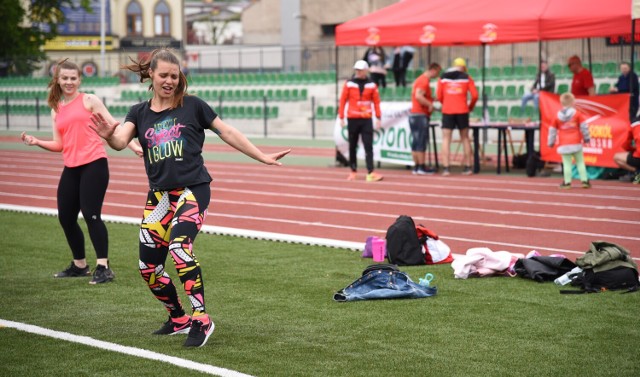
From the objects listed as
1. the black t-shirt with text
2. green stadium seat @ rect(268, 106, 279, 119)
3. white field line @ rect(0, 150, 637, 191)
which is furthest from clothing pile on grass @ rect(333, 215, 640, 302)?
green stadium seat @ rect(268, 106, 279, 119)

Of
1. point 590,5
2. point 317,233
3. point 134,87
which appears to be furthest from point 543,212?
point 134,87

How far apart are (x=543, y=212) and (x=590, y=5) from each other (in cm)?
Result: 553

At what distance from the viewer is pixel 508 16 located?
1883cm

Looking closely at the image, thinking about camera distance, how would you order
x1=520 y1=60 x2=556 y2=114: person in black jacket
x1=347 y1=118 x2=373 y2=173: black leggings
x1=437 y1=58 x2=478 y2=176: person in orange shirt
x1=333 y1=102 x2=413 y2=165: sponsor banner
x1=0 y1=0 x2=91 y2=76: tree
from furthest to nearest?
x1=0 y1=0 x2=91 y2=76: tree, x1=520 y1=60 x2=556 y2=114: person in black jacket, x1=333 y1=102 x2=413 y2=165: sponsor banner, x1=437 y1=58 x2=478 y2=176: person in orange shirt, x1=347 y1=118 x2=373 y2=173: black leggings

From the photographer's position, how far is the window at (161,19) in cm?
7031

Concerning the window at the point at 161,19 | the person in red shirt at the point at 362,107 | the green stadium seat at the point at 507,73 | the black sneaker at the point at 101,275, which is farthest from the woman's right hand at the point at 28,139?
the window at the point at 161,19

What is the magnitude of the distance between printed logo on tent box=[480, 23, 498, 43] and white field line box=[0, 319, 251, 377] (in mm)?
13018

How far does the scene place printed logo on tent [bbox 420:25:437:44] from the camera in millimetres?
19641

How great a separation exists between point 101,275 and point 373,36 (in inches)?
484

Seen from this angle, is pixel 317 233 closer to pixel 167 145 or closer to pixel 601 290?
pixel 601 290

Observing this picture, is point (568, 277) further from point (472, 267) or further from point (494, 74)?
point (494, 74)

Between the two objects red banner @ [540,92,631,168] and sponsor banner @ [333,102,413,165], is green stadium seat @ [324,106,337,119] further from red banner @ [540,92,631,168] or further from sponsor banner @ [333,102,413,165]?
red banner @ [540,92,631,168]

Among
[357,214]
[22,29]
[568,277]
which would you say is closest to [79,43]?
[22,29]

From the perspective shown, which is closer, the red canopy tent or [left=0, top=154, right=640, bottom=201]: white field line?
[left=0, top=154, right=640, bottom=201]: white field line
